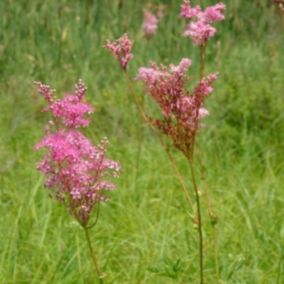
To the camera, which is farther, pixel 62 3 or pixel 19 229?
pixel 62 3

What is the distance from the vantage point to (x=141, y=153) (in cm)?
577

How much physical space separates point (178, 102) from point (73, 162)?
1.03 feet

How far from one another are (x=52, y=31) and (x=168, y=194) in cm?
319

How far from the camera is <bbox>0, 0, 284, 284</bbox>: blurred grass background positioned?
13.4 ft

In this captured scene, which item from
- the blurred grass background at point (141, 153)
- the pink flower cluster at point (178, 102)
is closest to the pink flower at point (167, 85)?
the pink flower cluster at point (178, 102)

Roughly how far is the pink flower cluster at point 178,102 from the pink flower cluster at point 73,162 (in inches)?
7.4

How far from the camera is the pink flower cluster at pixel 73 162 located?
264cm

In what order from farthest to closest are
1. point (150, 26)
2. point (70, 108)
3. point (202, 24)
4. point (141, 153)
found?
point (150, 26)
point (141, 153)
point (202, 24)
point (70, 108)

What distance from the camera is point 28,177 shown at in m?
5.28

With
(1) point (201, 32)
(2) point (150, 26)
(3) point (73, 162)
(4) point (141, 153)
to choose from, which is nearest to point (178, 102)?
(1) point (201, 32)

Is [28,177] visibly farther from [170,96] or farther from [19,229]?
[170,96]

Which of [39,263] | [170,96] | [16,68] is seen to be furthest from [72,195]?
[16,68]

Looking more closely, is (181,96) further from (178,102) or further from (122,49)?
(122,49)

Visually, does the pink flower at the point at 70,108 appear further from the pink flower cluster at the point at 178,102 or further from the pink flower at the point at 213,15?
the pink flower at the point at 213,15
